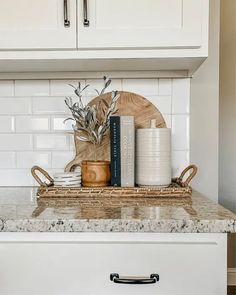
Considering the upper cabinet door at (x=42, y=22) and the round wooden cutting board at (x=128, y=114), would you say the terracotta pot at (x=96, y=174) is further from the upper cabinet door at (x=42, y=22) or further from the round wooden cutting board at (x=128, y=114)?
the upper cabinet door at (x=42, y=22)

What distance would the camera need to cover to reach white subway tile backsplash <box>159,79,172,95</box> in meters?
1.45

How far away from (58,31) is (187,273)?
0.86m

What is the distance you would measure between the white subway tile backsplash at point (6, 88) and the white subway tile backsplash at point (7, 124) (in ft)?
0.34

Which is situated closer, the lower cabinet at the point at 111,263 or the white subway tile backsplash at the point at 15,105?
the lower cabinet at the point at 111,263

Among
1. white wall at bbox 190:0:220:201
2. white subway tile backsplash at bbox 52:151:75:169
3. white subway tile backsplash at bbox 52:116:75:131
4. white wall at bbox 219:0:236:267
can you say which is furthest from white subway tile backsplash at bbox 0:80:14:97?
white wall at bbox 219:0:236:267

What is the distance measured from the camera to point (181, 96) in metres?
1.45

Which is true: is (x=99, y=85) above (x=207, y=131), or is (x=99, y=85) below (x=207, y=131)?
above

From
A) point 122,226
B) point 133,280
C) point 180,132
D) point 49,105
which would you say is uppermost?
point 49,105

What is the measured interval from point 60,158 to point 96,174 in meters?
0.30

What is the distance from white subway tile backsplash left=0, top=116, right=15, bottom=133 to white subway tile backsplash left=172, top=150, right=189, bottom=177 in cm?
73

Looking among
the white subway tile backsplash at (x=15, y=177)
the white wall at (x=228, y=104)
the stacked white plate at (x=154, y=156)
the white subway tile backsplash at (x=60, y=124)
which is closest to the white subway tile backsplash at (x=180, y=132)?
the stacked white plate at (x=154, y=156)

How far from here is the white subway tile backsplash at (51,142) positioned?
1464 mm

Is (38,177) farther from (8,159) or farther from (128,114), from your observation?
(128,114)

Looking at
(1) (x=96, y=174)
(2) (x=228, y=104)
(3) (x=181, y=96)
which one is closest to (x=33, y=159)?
(1) (x=96, y=174)
